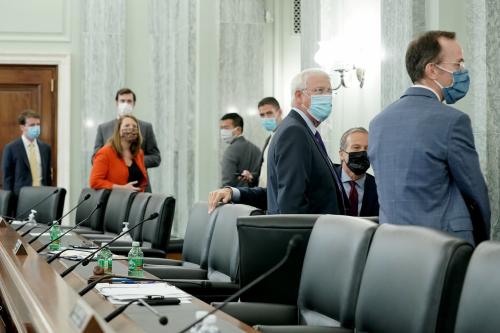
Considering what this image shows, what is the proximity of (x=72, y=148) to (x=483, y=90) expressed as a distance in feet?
24.8

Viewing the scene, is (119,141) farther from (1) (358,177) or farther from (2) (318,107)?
(2) (318,107)

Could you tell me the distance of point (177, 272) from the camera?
14.6 feet

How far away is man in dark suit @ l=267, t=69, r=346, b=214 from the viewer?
155 inches

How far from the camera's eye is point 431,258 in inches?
92.7

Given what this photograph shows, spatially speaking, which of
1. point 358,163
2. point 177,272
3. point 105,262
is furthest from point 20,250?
point 358,163

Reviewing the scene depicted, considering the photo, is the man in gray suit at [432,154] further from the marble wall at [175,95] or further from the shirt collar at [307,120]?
the marble wall at [175,95]

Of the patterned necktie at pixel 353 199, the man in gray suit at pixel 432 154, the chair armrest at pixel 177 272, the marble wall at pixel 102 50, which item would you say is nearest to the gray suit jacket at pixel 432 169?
the man in gray suit at pixel 432 154

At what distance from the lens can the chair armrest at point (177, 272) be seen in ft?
14.4

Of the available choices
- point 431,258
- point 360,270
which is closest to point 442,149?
point 360,270

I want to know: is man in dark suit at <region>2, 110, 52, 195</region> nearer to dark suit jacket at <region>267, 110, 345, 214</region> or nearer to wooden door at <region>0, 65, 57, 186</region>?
wooden door at <region>0, 65, 57, 186</region>

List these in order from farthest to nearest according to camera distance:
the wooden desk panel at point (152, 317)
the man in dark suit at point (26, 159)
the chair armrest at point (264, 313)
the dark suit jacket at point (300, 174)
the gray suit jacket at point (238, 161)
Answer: the man in dark suit at point (26, 159), the gray suit jacket at point (238, 161), the dark suit jacket at point (300, 174), the chair armrest at point (264, 313), the wooden desk panel at point (152, 317)

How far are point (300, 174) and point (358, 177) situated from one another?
1.13 meters

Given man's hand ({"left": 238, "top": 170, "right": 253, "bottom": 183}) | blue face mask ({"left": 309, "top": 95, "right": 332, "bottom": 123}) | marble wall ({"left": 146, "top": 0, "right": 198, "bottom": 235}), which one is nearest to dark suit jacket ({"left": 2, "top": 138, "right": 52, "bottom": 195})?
marble wall ({"left": 146, "top": 0, "right": 198, "bottom": 235})

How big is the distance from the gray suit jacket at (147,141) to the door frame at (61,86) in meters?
2.64
